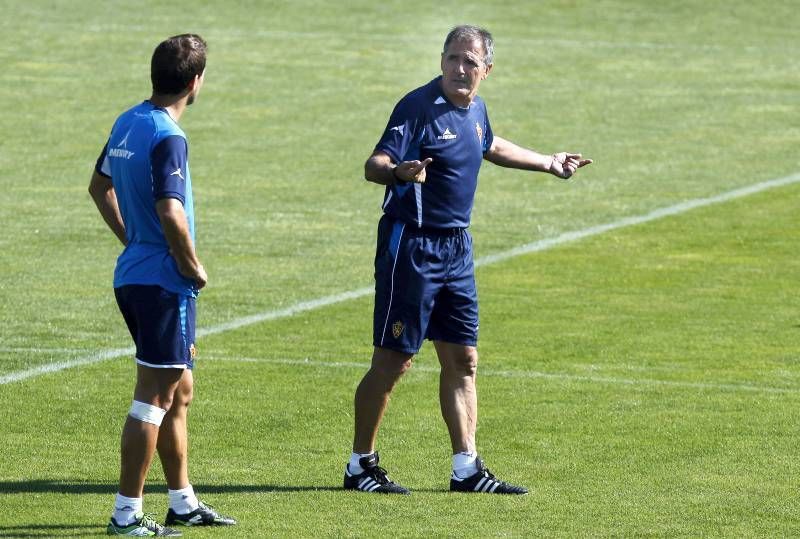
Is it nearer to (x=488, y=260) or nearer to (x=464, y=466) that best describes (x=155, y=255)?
(x=464, y=466)

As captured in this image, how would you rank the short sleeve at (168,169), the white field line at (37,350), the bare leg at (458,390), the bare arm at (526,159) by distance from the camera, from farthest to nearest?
the white field line at (37,350) < the bare arm at (526,159) < the bare leg at (458,390) < the short sleeve at (168,169)

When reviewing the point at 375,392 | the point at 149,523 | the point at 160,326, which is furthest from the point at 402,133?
the point at 149,523

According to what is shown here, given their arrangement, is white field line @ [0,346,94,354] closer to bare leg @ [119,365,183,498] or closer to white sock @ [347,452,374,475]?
white sock @ [347,452,374,475]

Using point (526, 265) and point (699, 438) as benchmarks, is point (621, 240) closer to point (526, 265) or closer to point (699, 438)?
point (526, 265)

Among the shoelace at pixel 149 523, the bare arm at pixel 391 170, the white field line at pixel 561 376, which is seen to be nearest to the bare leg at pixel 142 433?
the shoelace at pixel 149 523

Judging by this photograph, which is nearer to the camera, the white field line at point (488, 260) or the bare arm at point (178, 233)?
the bare arm at point (178, 233)

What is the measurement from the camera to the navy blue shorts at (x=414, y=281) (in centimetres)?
812

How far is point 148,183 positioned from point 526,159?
2.19 meters

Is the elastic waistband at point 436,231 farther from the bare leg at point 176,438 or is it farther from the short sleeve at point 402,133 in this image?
the bare leg at point 176,438

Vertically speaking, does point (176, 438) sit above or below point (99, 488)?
above

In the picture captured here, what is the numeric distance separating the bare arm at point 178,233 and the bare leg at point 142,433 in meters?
0.42

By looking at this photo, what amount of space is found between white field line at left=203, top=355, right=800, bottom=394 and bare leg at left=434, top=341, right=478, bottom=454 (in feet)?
8.29

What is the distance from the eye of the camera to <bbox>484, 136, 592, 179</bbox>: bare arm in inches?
336

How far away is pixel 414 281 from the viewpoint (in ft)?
26.6
